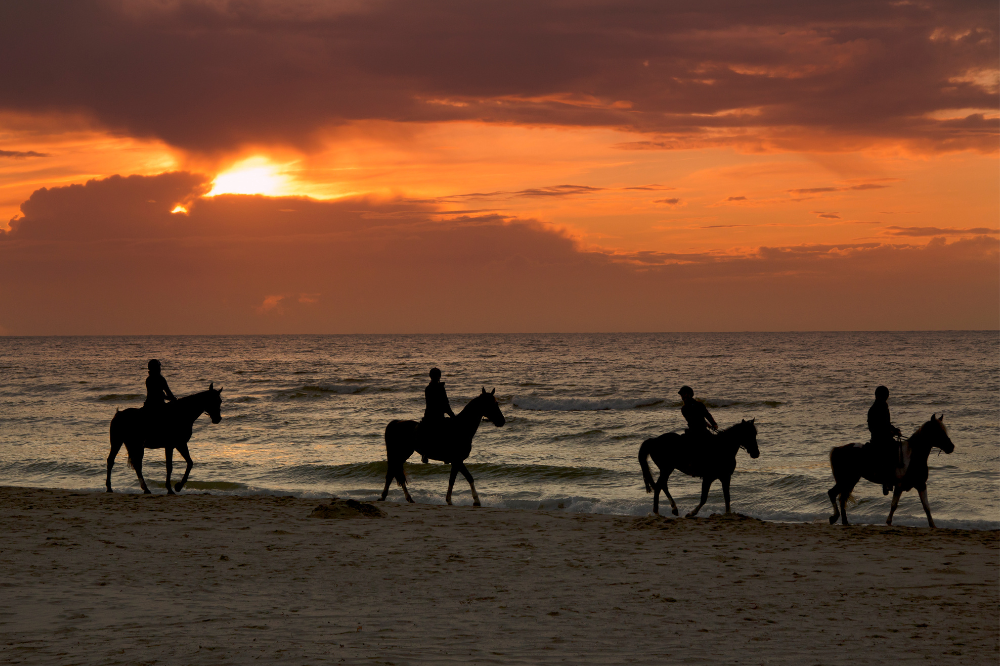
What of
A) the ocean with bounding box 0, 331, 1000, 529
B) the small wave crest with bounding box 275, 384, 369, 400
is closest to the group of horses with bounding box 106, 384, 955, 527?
the ocean with bounding box 0, 331, 1000, 529

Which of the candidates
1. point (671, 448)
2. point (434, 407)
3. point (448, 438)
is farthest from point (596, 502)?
point (434, 407)

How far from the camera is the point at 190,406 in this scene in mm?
14805

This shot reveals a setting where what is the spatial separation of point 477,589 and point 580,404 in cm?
3234

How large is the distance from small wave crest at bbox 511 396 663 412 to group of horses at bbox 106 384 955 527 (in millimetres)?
23427

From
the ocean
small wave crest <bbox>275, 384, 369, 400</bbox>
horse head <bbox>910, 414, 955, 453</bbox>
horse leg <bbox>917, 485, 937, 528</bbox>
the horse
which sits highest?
horse head <bbox>910, 414, 955, 453</bbox>

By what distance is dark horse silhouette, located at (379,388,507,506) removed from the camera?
47.3 ft

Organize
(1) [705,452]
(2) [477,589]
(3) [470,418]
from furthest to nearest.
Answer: (3) [470,418], (1) [705,452], (2) [477,589]

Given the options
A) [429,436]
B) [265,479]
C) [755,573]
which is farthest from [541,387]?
[755,573]

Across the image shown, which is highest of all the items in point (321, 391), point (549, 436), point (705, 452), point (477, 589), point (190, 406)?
point (190, 406)

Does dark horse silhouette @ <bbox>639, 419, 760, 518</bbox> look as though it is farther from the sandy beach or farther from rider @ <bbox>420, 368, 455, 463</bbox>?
rider @ <bbox>420, 368, 455, 463</bbox>

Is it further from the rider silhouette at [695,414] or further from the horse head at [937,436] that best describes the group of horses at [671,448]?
the rider silhouette at [695,414]

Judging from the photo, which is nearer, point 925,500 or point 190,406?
point 925,500

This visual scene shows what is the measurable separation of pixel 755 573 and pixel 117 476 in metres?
15.4

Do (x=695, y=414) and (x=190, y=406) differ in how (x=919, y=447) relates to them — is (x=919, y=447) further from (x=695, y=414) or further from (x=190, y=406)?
(x=190, y=406)
